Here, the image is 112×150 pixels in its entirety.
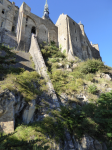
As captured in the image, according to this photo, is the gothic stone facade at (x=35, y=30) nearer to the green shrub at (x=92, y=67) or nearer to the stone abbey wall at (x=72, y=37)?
the stone abbey wall at (x=72, y=37)

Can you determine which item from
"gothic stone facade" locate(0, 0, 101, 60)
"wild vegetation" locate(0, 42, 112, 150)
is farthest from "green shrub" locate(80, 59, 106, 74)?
"gothic stone facade" locate(0, 0, 101, 60)

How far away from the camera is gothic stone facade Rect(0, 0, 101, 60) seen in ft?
62.7

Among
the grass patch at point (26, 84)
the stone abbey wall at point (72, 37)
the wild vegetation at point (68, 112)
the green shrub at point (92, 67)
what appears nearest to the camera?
the wild vegetation at point (68, 112)

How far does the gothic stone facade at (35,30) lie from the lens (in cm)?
1911

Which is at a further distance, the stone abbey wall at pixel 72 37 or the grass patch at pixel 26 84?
the stone abbey wall at pixel 72 37

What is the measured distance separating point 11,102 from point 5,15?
19090 mm

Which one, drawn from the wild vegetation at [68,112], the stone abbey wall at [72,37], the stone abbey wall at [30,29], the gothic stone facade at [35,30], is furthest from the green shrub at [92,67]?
the stone abbey wall at [30,29]

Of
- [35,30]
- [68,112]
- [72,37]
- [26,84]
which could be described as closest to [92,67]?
[68,112]

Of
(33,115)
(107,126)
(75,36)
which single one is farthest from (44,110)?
(75,36)

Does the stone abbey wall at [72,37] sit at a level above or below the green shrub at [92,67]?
above

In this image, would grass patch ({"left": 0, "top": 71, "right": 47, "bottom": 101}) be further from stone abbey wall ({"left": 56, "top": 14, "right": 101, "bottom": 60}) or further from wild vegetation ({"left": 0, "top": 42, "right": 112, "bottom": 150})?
stone abbey wall ({"left": 56, "top": 14, "right": 101, "bottom": 60})

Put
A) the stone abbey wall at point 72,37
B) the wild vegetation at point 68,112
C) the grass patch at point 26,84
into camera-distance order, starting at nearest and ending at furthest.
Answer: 1. the wild vegetation at point 68,112
2. the grass patch at point 26,84
3. the stone abbey wall at point 72,37

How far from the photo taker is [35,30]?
2186cm

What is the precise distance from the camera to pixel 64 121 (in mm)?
7957
